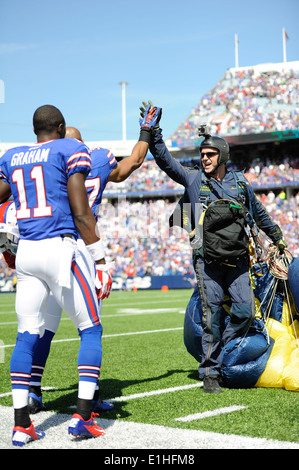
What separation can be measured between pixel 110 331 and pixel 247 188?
4.80 meters

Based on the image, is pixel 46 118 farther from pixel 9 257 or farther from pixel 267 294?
pixel 267 294

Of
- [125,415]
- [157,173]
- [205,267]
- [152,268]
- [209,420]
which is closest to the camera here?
[209,420]

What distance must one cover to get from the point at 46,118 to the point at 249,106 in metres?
30.7

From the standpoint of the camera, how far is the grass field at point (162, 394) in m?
3.09

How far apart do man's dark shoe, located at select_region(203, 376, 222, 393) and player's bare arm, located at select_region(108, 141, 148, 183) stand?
5.30ft

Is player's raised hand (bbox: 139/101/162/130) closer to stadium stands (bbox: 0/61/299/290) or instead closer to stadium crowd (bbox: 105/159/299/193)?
stadium stands (bbox: 0/61/299/290)

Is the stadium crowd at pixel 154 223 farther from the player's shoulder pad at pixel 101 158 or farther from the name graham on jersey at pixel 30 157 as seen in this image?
the name graham on jersey at pixel 30 157

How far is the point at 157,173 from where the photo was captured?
108 feet

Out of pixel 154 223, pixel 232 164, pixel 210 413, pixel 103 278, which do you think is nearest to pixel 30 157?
pixel 103 278

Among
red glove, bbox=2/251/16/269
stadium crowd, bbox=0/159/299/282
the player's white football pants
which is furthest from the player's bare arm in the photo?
stadium crowd, bbox=0/159/299/282

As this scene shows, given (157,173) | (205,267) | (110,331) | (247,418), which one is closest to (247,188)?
(205,267)

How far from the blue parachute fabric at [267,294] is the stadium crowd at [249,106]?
2564 centimetres

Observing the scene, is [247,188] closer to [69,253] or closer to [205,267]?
[205,267]

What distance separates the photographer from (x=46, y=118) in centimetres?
→ 305
